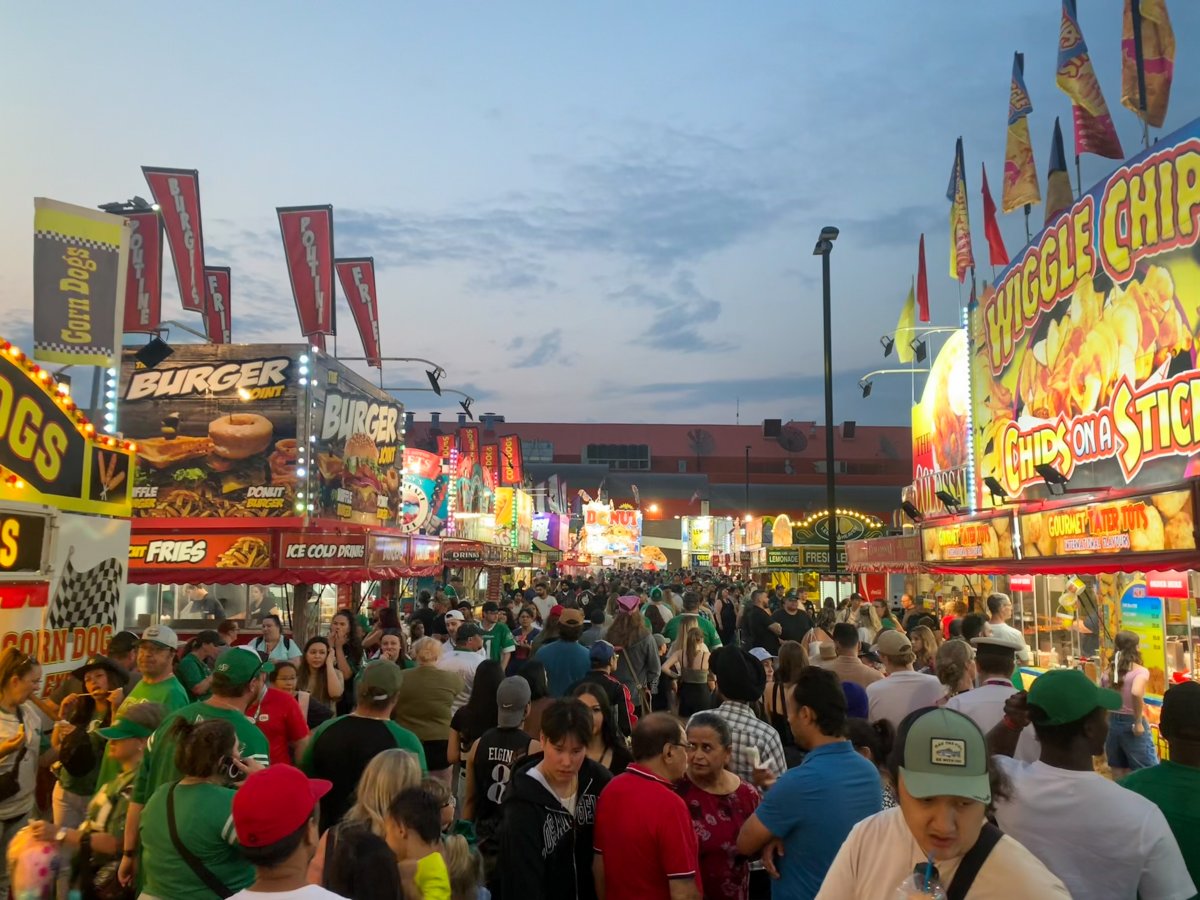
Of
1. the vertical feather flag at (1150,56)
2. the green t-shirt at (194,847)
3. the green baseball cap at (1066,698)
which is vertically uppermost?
the vertical feather flag at (1150,56)

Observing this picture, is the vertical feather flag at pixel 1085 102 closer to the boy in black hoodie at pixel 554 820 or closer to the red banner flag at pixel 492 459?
the boy in black hoodie at pixel 554 820

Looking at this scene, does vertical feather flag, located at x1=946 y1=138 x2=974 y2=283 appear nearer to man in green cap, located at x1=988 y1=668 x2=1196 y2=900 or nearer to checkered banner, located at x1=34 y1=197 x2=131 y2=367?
checkered banner, located at x1=34 y1=197 x2=131 y2=367

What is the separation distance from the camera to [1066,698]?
3.68 metres

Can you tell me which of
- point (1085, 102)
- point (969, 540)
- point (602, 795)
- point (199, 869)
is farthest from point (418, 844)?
point (1085, 102)

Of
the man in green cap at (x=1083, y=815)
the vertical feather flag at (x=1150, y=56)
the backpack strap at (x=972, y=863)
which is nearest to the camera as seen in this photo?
the backpack strap at (x=972, y=863)

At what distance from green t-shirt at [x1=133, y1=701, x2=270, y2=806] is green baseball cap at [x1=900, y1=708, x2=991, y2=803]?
3630 mm

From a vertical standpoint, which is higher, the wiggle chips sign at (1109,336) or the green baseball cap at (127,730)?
the wiggle chips sign at (1109,336)

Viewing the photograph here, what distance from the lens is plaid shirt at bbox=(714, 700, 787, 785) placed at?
18.4 ft

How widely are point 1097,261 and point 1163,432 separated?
312cm

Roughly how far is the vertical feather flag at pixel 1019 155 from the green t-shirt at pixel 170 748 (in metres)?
18.2

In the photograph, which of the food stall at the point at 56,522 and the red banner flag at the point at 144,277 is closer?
the food stall at the point at 56,522

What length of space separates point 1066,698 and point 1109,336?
38.9 feet

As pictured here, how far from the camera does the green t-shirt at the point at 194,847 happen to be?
411cm

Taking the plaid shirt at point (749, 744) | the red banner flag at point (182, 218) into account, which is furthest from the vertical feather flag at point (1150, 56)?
the red banner flag at point (182, 218)
